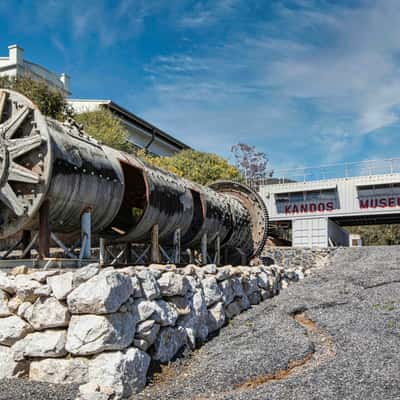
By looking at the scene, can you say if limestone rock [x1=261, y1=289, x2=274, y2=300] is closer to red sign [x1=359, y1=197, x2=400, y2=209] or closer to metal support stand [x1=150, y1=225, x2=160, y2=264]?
metal support stand [x1=150, y1=225, x2=160, y2=264]

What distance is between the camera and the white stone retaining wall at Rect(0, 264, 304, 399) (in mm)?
6949

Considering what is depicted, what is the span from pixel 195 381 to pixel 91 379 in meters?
1.59

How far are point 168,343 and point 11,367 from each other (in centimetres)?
261

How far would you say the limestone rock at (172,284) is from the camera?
909cm

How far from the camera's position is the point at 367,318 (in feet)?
35.8

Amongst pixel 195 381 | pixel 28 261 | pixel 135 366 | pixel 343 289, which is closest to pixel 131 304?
pixel 135 366

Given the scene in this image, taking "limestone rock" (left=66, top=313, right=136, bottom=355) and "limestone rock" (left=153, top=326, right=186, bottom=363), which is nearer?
"limestone rock" (left=66, top=313, right=136, bottom=355)

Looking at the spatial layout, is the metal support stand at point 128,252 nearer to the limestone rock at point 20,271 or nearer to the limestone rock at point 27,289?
the limestone rock at point 20,271

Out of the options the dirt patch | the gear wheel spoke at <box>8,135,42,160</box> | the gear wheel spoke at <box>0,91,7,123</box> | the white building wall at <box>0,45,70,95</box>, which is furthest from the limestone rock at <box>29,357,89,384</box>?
the white building wall at <box>0,45,70,95</box>

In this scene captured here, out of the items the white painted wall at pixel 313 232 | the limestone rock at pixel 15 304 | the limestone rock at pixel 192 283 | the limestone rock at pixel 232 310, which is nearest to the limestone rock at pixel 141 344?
the limestone rock at pixel 15 304

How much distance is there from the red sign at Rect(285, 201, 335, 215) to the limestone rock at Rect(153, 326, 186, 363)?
2961cm

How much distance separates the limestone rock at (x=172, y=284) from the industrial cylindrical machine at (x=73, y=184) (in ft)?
8.32

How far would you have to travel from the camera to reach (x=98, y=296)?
7055mm

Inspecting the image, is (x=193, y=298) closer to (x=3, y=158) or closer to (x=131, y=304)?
(x=131, y=304)
